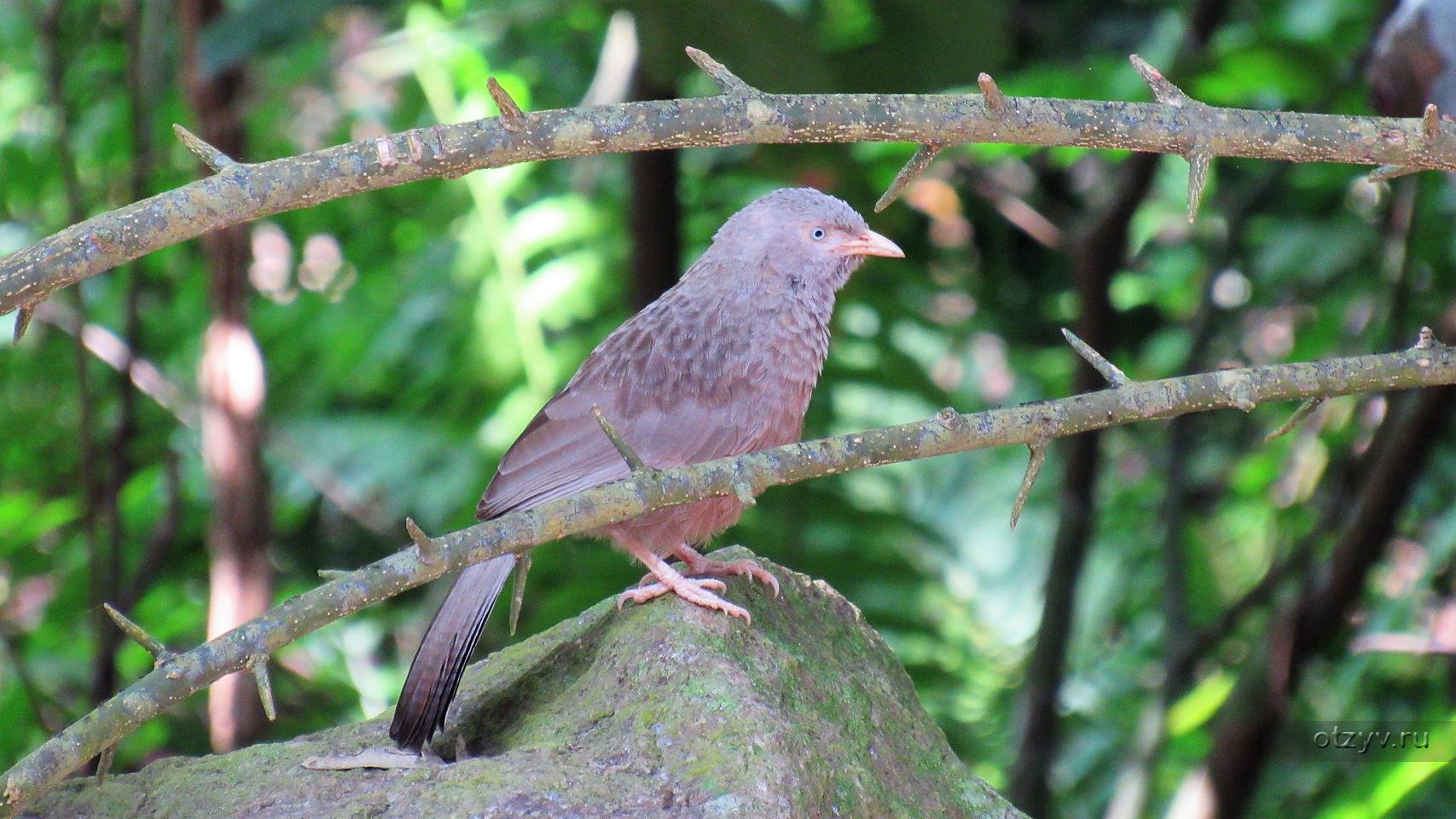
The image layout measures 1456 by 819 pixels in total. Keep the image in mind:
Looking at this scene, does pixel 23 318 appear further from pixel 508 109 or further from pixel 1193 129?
pixel 1193 129

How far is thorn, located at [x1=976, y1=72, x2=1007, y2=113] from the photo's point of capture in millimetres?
2408

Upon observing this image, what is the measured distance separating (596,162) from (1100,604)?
126 inches

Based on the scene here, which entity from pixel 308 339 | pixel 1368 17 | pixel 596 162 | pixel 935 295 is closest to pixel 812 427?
pixel 935 295

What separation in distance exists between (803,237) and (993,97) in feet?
5.25

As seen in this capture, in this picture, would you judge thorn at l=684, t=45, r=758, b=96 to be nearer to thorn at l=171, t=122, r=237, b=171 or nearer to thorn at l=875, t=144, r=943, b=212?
thorn at l=875, t=144, r=943, b=212

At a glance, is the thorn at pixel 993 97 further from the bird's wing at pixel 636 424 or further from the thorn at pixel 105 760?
the thorn at pixel 105 760

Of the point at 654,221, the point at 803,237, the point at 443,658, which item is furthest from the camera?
the point at 654,221

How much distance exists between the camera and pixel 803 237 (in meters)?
4.07

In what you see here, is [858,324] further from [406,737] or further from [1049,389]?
[406,737]

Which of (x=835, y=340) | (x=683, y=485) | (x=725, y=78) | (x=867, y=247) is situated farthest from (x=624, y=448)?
(x=835, y=340)

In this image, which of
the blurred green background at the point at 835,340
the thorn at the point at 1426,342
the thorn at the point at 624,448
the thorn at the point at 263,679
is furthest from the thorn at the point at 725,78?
the blurred green background at the point at 835,340

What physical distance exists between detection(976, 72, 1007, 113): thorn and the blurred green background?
7.87 ft

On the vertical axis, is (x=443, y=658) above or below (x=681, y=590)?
below

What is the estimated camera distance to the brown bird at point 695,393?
10.7 feet
